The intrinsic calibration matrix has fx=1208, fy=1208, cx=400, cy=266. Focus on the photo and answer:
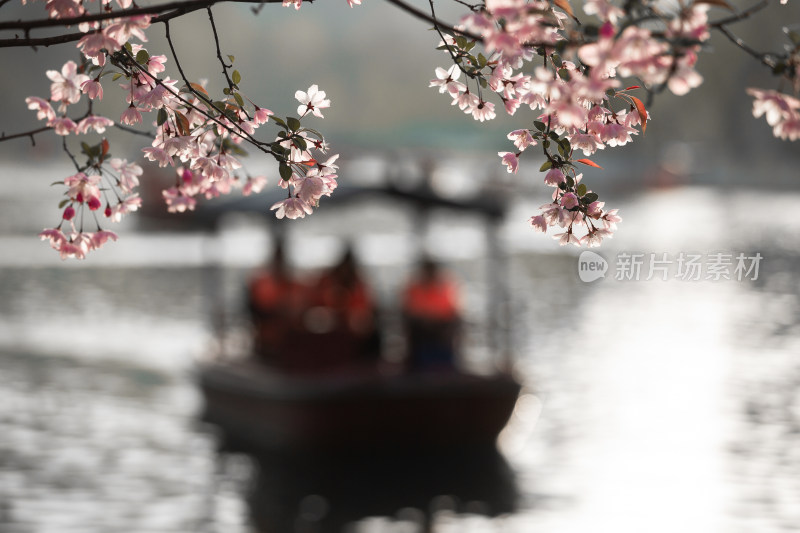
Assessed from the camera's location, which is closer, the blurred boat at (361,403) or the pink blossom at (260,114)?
the pink blossom at (260,114)

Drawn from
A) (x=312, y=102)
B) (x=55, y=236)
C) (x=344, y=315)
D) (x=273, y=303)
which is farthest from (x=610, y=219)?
(x=273, y=303)

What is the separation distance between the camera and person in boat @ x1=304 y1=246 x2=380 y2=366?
13.2 m

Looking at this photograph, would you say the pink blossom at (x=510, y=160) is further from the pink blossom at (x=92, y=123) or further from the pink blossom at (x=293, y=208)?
the pink blossom at (x=92, y=123)

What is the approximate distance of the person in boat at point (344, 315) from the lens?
519 inches

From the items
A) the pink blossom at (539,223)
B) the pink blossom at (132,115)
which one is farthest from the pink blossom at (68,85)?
the pink blossom at (539,223)

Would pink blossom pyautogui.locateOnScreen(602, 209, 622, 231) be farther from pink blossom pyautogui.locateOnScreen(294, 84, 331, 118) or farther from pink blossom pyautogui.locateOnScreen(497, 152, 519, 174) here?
pink blossom pyautogui.locateOnScreen(294, 84, 331, 118)

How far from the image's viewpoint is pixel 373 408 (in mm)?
13047

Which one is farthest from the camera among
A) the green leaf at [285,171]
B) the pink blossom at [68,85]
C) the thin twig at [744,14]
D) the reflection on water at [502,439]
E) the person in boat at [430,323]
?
the person in boat at [430,323]

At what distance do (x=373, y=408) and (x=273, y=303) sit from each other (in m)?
1.85

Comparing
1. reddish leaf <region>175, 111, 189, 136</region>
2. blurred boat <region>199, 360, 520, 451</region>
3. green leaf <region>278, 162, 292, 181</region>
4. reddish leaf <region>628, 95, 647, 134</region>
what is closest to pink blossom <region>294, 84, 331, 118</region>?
green leaf <region>278, 162, 292, 181</region>

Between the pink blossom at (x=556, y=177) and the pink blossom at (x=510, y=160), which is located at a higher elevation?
the pink blossom at (x=510, y=160)

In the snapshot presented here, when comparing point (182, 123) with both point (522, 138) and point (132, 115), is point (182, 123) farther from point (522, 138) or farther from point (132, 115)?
point (522, 138)

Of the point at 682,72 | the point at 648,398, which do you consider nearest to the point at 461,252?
the point at 648,398

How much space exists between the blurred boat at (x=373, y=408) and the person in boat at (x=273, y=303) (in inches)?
11.7
